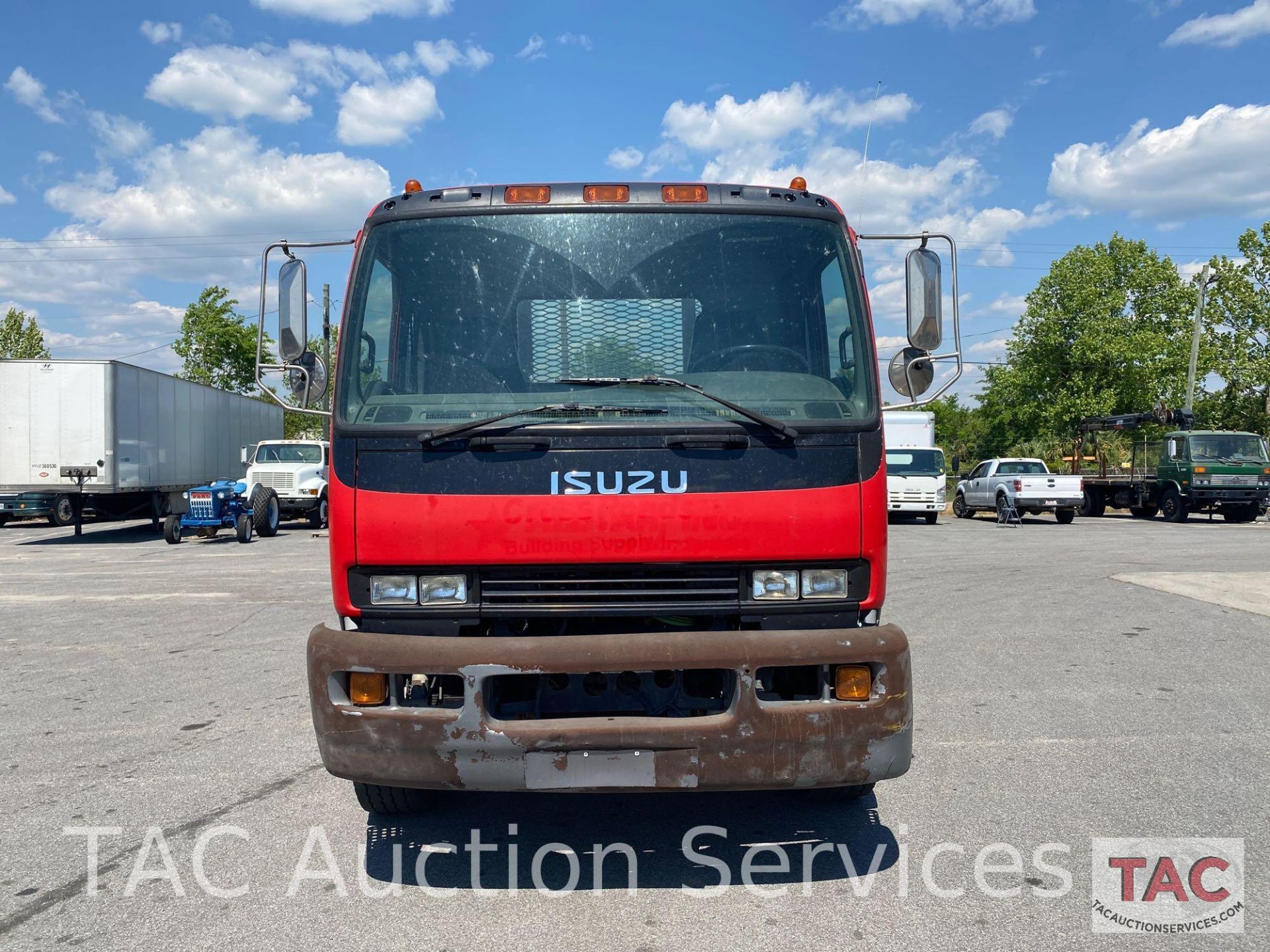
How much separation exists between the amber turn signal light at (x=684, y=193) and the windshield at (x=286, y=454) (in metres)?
19.9

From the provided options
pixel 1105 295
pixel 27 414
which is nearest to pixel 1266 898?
pixel 27 414

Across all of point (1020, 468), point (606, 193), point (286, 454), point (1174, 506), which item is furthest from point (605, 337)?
point (1174, 506)

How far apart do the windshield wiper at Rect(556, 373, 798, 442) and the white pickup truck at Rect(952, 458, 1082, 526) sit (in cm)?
2360

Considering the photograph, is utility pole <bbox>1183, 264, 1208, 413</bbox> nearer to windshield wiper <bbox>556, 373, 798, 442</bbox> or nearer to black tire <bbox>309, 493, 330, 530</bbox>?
black tire <bbox>309, 493, 330, 530</bbox>

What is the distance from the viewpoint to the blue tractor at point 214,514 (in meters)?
19.0

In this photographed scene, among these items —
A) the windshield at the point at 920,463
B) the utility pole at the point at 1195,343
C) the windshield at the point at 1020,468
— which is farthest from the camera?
the utility pole at the point at 1195,343

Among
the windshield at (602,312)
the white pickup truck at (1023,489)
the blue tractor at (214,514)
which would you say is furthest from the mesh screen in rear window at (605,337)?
the white pickup truck at (1023,489)

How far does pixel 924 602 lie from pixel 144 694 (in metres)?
7.11

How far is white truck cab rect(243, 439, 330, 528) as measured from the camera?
2211 cm

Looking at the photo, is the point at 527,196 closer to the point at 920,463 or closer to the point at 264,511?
the point at 264,511

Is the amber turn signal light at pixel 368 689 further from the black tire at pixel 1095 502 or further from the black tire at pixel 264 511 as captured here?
the black tire at pixel 1095 502

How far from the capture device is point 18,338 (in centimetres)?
3941

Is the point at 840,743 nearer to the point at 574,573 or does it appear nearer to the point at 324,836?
the point at 574,573

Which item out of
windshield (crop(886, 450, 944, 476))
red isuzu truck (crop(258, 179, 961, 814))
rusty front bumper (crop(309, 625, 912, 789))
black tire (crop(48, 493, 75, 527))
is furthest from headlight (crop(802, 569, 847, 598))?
windshield (crop(886, 450, 944, 476))
